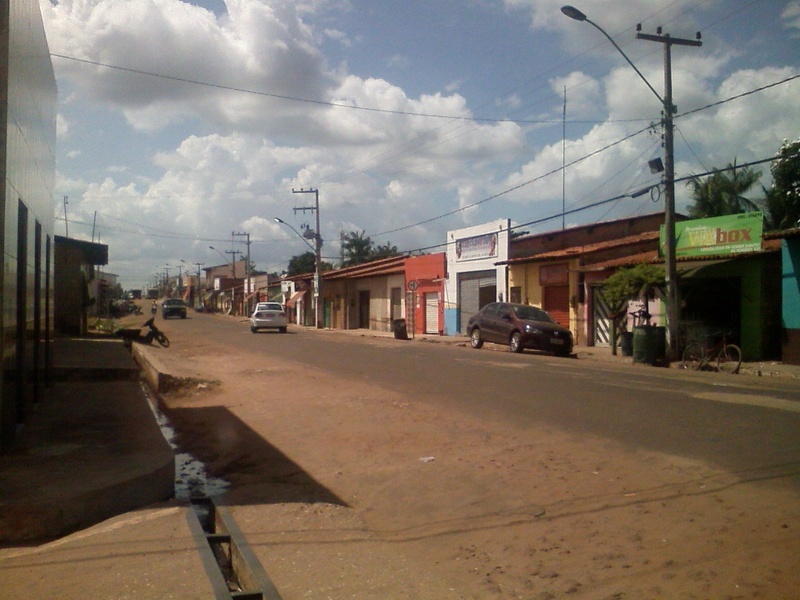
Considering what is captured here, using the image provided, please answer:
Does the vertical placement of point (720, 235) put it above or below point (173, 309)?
above

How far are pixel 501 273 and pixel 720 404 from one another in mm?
23729

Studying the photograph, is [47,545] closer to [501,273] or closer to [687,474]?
[687,474]

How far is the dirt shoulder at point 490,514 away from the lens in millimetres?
4535

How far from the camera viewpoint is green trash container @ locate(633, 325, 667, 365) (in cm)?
1992

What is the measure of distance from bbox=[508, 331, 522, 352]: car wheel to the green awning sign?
5655mm

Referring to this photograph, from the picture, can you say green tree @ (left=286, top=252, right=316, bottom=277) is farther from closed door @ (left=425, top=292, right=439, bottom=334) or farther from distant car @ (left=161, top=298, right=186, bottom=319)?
closed door @ (left=425, top=292, right=439, bottom=334)

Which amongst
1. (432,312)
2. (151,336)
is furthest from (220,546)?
(432,312)

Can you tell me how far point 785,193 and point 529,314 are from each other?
40.4ft

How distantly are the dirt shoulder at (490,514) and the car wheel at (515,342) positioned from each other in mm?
13384

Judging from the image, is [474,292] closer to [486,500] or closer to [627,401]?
[627,401]

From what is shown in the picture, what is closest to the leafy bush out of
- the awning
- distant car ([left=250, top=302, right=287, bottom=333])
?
distant car ([left=250, top=302, right=287, bottom=333])

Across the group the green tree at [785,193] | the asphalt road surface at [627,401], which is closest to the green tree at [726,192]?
the green tree at [785,193]

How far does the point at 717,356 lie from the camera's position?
18.2 m

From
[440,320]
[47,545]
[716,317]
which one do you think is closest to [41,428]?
[47,545]
